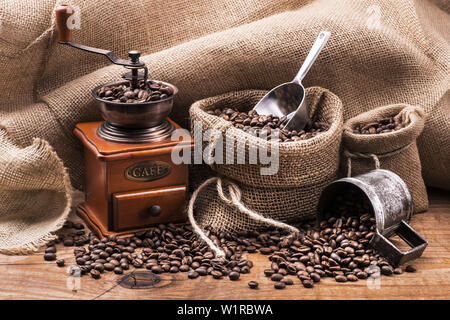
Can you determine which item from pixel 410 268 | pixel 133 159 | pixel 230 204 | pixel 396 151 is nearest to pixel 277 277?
pixel 230 204

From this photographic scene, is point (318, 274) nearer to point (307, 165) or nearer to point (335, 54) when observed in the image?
point (307, 165)

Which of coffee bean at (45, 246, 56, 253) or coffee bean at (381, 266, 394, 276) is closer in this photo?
coffee bean at (381, 266, 394, 276)

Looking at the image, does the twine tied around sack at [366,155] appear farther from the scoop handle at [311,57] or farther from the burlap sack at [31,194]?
the burlap sack at [31,194]

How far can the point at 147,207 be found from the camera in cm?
253

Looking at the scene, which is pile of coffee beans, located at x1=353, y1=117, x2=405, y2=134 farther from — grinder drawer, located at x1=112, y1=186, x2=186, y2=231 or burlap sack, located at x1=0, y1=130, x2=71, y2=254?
burlap sack, located at x1=0, y1=130, x2=71, y2=254

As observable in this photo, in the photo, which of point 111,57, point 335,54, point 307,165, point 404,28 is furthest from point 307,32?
point 111,57

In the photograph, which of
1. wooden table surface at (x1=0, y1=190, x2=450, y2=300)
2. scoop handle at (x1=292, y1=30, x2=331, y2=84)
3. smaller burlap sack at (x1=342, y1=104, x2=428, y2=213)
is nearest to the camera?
wooden table surface at (x1=0, y1=190, x2=450, y2=300)

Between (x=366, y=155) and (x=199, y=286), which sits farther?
(x=366, y=155)

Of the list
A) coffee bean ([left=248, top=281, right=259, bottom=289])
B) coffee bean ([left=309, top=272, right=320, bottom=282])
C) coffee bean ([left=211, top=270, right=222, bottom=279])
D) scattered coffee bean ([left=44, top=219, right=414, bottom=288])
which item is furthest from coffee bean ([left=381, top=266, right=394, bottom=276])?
coffee bean ([left=211, top=270, right=222, bottom=279])

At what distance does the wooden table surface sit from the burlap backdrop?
1.51 ft

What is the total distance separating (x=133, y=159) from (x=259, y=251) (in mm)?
593

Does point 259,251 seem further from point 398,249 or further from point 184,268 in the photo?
point 398,249

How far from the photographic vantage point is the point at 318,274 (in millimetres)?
2232

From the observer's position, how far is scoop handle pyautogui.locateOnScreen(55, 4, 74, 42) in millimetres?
2471
